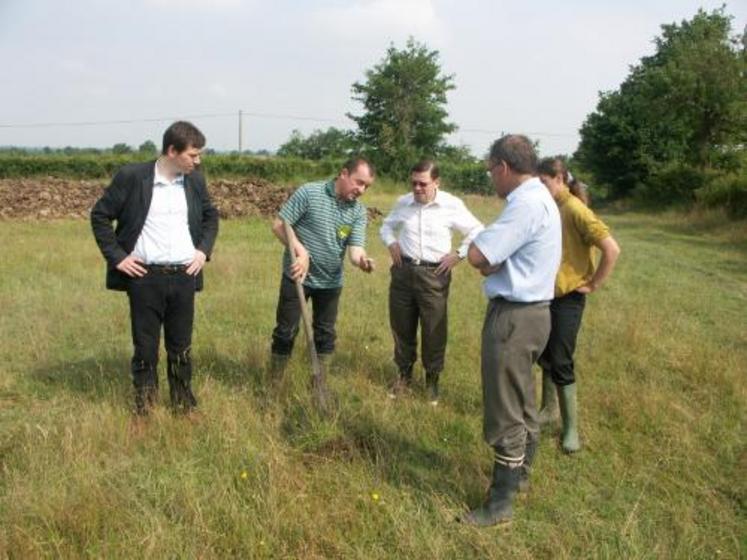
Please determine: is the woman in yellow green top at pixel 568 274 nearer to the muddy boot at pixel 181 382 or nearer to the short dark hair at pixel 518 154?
the short dark hair at pixel 518 154

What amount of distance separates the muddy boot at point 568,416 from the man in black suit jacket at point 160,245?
2450 mm

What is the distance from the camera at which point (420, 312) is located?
4906 mm

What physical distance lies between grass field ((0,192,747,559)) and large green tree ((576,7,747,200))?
21.9m

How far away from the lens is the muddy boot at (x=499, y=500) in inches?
126

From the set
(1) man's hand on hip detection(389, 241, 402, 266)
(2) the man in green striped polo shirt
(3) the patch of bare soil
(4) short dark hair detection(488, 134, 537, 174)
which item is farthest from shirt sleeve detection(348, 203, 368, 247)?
(3) the patch of bare soil

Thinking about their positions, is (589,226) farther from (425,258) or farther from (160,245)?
(160,245)

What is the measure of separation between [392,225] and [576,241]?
1444 mm

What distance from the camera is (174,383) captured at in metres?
4.27

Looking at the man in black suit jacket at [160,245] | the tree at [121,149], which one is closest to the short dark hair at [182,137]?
the man in black suit jacket at [160,245]

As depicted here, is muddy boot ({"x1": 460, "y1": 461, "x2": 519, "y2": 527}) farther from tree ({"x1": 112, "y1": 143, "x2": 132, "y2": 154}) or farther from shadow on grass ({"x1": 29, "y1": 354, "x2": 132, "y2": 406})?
tree ({"x1": 112, "y1": 143, "x2": 132, "y2": 154})

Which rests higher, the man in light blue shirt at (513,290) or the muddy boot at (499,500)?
the man in light blue shirt at (513,290)

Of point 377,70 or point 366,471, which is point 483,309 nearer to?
point 366,471

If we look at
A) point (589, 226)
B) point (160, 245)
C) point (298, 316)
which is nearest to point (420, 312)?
point (298, 316)

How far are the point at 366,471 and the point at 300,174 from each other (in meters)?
33.8
